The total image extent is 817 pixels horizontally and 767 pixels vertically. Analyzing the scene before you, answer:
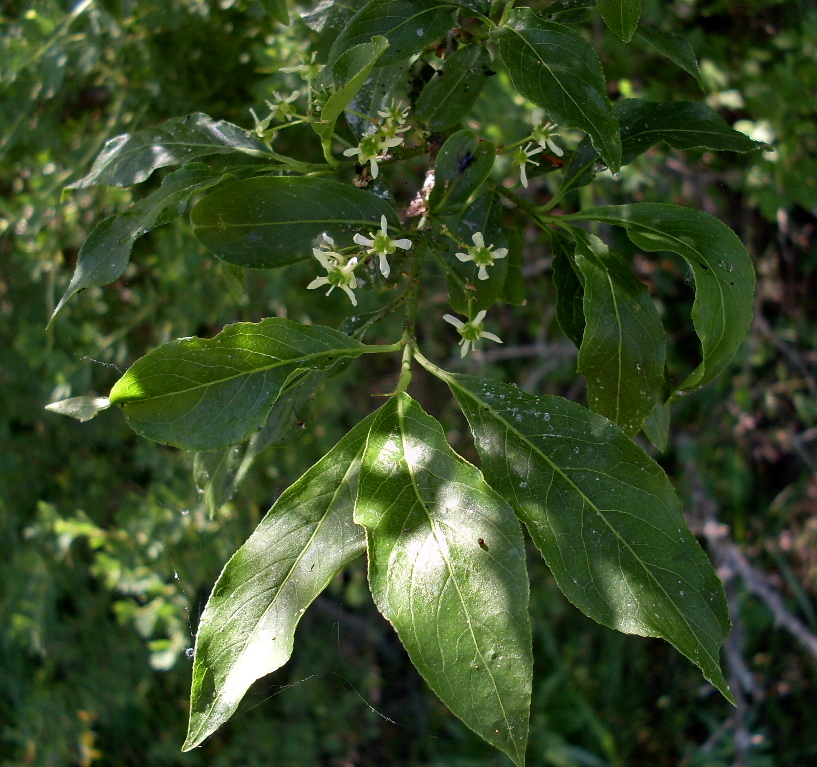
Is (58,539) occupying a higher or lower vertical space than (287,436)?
lower

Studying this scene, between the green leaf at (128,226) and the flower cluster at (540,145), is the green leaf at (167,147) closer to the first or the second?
the green leaf at (128,226)

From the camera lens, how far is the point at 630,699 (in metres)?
2.24

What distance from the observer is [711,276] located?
57cm

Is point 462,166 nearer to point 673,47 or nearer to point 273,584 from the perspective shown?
point 673,47

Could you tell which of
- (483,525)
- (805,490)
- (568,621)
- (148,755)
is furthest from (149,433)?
(805,490)

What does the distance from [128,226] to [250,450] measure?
8.9 inches

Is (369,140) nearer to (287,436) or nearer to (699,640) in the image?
(287,436)

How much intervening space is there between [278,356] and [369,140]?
Result: 0.19 meters

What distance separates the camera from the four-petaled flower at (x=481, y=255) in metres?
0.63

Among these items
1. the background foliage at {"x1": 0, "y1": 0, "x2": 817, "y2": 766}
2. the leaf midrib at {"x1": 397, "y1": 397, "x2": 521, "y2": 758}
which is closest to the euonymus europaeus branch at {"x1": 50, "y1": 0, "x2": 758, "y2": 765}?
the leaf midrib at {"x1": 397, "y1": 397, "x2": 521, "y2": 758}

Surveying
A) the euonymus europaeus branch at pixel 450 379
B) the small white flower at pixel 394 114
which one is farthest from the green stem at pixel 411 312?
the small white flower at pixel 394 114

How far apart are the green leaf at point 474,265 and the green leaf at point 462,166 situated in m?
0.06

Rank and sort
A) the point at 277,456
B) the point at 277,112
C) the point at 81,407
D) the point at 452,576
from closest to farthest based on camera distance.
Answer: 1. the point at 452,576
2. the point at 81,407
3. the point at 277,112
4. the point at 277,456

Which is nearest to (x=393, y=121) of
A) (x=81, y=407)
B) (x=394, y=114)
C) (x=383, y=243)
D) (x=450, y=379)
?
(x=394, y=114)
